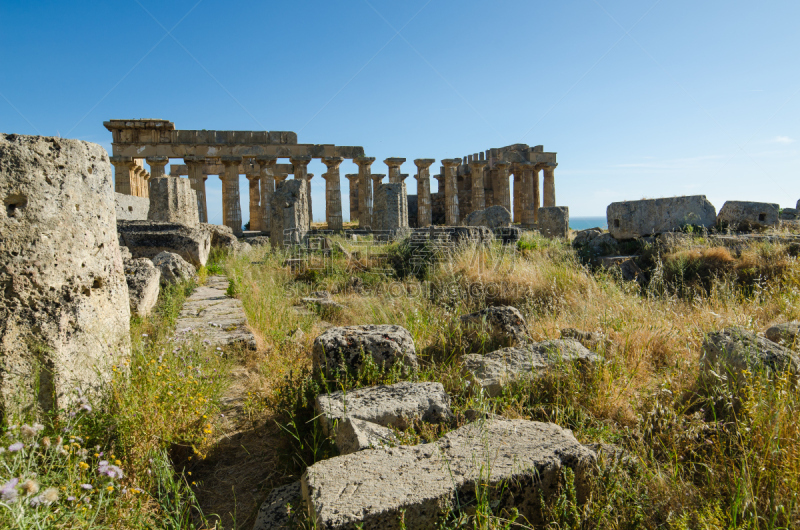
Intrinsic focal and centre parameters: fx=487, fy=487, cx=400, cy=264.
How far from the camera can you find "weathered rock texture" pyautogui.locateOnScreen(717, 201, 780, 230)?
1133cm

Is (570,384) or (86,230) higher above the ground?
(86,230)

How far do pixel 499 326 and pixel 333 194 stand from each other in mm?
21609

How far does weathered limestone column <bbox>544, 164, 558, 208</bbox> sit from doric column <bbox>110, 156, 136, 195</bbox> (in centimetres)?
2223

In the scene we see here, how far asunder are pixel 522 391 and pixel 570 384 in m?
0.35

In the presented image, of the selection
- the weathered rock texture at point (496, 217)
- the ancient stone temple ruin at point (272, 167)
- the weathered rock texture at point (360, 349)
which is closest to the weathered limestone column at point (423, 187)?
the ancient stone temple ruin at point (272, 167)

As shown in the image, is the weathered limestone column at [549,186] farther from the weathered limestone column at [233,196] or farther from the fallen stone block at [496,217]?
the weathered limestone column at [233,196]

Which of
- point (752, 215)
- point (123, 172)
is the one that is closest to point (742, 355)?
point (752, 215)

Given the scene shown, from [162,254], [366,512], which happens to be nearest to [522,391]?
[366,512]

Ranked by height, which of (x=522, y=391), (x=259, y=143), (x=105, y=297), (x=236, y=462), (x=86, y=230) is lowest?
(x=236, y=462)

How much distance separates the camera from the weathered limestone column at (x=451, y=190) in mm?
27031

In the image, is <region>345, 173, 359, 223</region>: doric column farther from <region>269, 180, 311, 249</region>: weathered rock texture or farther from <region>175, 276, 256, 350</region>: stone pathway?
<region>175, 276, 256, 350</region>: stone pathway

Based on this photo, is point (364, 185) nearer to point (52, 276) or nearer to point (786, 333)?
point (786, 333)

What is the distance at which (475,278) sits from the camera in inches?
303

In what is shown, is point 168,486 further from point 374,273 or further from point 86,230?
point 374,273
